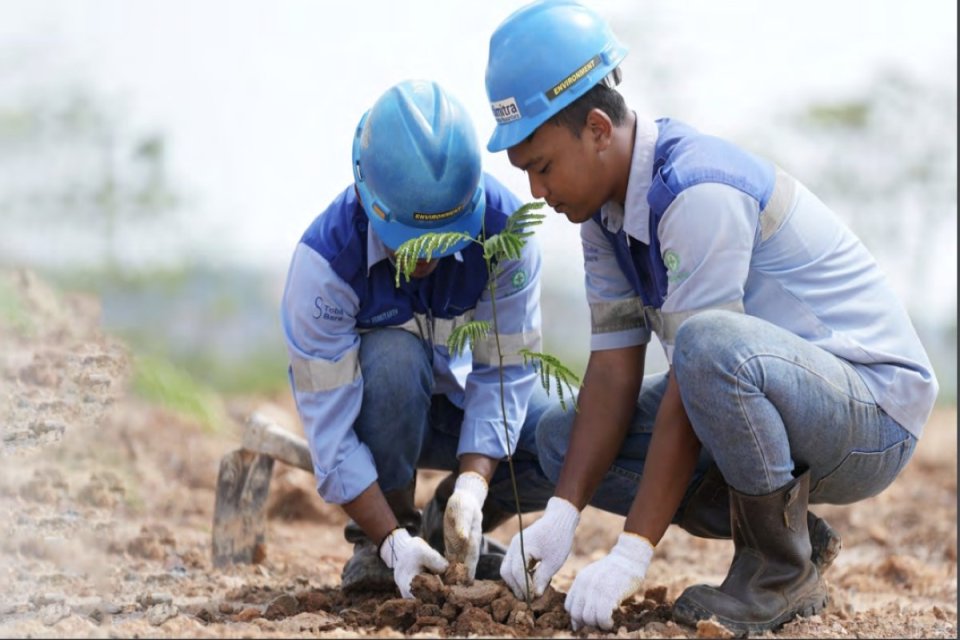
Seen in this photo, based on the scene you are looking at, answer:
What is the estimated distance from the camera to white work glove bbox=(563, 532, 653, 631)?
3.00 m

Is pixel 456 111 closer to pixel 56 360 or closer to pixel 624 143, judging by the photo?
pixel 624 143

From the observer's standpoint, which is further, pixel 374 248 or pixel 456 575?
pixel 374 248

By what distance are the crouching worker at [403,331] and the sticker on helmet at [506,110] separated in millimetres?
147

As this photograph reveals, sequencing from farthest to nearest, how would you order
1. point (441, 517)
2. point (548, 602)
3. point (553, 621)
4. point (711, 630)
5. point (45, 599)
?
1. point (441, 517)
2. point (45, 599)
3. point (548, 602)
4. point (553, 621)
5. point (711, 630)

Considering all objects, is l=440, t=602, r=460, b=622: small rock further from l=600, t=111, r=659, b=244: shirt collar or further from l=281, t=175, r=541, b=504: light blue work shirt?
l=600, t=111, r=659, b=244: shirt collar

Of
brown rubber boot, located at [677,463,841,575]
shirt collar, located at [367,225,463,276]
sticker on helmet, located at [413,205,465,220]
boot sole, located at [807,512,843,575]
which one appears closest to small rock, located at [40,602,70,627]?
shirt collar, located at [367,225,463,276]

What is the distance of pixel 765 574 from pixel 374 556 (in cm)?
131

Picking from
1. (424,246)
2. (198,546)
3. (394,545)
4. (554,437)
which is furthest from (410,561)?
(198,546)

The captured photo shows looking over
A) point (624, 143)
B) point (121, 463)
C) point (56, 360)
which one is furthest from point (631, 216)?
point (121, 463)

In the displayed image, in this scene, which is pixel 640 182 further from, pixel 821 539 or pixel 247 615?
pixel 247 615

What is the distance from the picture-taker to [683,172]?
3033 mm

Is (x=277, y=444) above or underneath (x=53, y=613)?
above

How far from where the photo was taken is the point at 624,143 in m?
3.23

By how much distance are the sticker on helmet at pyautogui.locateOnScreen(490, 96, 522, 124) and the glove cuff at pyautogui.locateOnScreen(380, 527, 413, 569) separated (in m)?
1.28
